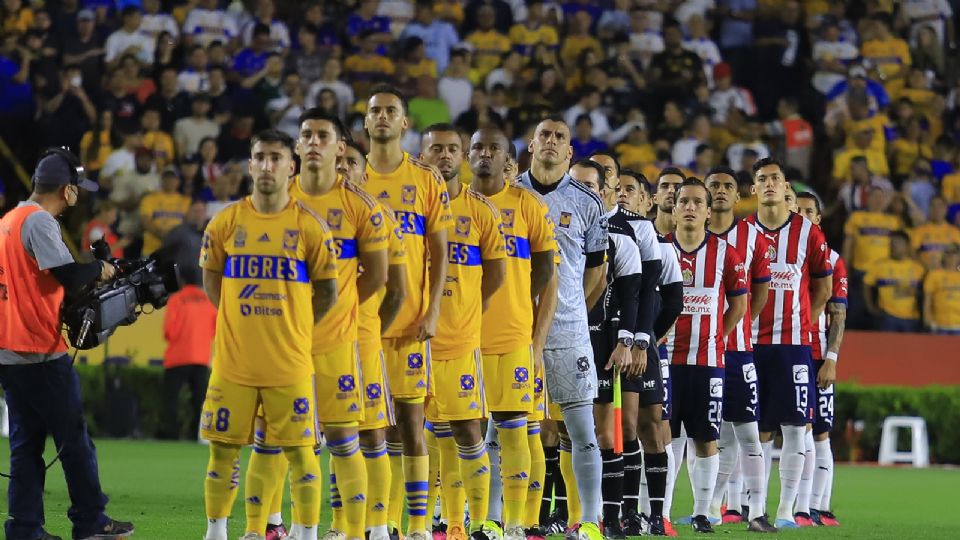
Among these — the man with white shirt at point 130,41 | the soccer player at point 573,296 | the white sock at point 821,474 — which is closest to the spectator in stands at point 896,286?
the white sock at point 821,474

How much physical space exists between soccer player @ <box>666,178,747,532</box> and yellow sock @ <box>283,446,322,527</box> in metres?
4.65

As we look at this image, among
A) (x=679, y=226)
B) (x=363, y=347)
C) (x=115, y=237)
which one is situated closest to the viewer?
(x=363, y=347)

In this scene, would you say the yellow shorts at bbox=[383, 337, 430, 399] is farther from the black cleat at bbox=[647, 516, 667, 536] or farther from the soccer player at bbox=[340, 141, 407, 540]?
the black cleat at bbox=[647, 516, 667, 536]

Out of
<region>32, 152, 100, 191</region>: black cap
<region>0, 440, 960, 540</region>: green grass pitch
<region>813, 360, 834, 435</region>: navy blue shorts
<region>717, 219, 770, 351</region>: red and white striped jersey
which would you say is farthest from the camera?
<region>813, 360, 834, 435</region>: navy blue shorts

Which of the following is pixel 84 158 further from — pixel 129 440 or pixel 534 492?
pixel 534 492

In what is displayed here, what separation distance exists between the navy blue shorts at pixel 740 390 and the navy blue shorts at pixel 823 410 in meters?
1.18

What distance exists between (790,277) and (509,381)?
14.8 feet

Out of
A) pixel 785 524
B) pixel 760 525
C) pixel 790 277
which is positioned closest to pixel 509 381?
pixel 760 525

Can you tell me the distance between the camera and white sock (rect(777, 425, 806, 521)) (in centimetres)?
1338

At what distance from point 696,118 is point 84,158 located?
353 inches

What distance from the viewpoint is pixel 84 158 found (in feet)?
76.7

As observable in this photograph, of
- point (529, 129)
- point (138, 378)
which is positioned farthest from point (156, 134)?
point (529, 129)

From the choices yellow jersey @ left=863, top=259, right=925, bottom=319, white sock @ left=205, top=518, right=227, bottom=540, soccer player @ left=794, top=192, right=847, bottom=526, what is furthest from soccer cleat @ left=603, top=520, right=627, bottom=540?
yellow jersey @ left=863, top=259, right=925, bottom=319

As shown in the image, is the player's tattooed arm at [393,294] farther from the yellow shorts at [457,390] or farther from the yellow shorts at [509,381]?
the yellow shorts at [509,381]
